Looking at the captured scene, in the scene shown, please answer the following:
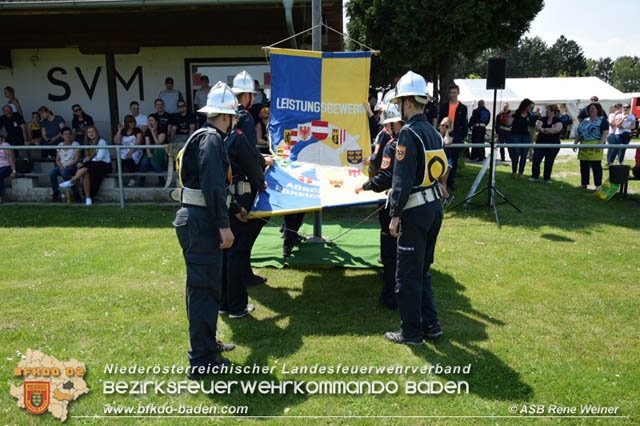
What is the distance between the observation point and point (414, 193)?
13.2 feet

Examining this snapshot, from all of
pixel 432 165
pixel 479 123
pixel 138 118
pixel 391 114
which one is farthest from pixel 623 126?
pixel 138 118

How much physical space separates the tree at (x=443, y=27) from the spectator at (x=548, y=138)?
2622 mm

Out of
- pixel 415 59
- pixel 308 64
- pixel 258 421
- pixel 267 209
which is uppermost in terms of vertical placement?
pixel 415 59

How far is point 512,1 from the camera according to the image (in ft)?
39.8

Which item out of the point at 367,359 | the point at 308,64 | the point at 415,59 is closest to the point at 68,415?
the point at 367,359

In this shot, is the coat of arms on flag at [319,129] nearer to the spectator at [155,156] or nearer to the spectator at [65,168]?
the spectator at [155,156]

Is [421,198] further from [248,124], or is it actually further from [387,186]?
[248,124]

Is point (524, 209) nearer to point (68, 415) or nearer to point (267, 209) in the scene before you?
point (267, 209)

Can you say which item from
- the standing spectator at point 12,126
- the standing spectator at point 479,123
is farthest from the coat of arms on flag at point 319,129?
the standing spectator at point 479,123

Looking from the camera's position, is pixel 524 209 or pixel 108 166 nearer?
pixel 524 209

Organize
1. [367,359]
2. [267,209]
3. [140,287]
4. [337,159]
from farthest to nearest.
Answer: [337,159], [140,287], [267,209], [367,359]

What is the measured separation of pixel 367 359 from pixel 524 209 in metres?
6.79

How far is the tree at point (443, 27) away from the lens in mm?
12148

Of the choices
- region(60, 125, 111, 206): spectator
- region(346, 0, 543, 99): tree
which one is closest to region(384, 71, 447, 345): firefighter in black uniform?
region(60, 125, 111, 206): spectator
